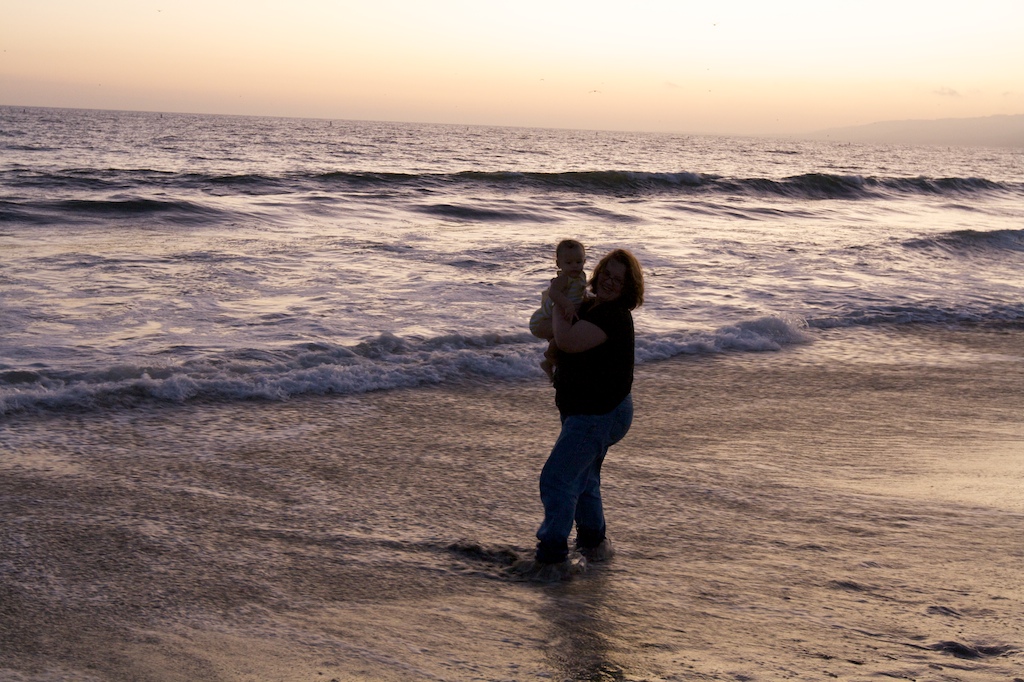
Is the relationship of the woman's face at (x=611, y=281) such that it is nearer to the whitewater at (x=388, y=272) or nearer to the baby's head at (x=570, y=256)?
the baby's head at (x=570, y=256)

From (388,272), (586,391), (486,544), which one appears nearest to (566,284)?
(586,391)

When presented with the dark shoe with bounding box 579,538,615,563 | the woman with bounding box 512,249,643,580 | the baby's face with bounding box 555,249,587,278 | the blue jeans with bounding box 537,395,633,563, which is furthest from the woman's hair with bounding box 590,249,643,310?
the dark shoe with bounding box 579,538,615,563

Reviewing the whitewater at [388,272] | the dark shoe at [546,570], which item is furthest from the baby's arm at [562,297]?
the whitewater at [388,272]

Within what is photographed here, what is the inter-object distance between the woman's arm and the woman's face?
161mm

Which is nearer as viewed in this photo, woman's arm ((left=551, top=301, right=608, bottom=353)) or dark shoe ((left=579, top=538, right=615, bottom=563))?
woman's arm ((left=551, top=301, right=608, bottom=353))

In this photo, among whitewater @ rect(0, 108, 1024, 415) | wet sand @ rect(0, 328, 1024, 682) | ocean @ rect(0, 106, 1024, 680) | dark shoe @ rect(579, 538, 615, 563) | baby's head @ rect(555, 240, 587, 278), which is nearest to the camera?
wet sand @ rect(0, 328, 1024, 682)

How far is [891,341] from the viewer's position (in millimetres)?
9586

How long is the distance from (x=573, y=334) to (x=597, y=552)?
1079 mm

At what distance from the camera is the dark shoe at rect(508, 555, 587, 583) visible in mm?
3752

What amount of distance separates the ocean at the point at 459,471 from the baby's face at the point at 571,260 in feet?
4.31

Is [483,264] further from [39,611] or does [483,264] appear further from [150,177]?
[150,177]

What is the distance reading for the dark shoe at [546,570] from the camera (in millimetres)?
3752

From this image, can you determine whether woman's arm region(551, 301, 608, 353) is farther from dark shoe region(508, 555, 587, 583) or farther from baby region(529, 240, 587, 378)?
dark shoe region(508, 555, 587, 583)

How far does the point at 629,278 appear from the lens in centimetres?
359
